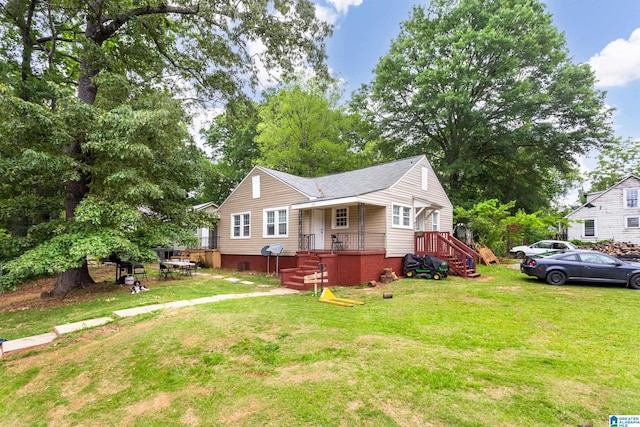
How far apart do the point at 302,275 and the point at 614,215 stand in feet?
83.7

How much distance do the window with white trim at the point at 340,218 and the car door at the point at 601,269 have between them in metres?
8.25

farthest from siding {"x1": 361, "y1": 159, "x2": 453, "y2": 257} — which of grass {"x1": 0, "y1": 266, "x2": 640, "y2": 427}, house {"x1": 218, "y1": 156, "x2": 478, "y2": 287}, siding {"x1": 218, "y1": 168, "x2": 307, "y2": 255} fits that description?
grass {"x1": 0, "y1": 266, "x2": 640, "y2": 427}

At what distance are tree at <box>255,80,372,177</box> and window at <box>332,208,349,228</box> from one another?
37.5 feet

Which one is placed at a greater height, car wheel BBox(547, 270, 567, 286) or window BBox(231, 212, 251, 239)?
window BBox(231, 212, 251, 239)

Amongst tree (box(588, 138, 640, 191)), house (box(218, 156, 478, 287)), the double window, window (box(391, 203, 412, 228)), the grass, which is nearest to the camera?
the grass

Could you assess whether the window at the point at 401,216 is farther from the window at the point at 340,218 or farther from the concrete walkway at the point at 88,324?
the concrete walkway at the point at 88,324

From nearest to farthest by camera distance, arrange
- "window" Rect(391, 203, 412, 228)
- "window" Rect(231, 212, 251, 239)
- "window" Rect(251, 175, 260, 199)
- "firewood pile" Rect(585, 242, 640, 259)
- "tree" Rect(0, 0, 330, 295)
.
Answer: "tree" Rect(0, 0, 330, 295)
"window" Rect(391, 203, 412, 228)
"window" Rect(251, 175, 260, 199)
"window" Rect(231, 212, 251, 239)
"firewood pile" Rect(585, 242, 640, 259)

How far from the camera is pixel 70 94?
8.07m

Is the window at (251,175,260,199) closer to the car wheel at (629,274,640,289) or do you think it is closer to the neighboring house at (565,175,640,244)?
the car wheel at (629,274,640,289)

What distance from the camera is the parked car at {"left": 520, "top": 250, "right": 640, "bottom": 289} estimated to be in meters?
9.55

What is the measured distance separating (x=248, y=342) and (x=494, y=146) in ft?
84.4

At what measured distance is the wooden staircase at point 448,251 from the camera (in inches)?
474

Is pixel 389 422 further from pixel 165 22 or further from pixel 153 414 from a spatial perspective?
pixel 165 22

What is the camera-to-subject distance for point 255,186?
15562mm
